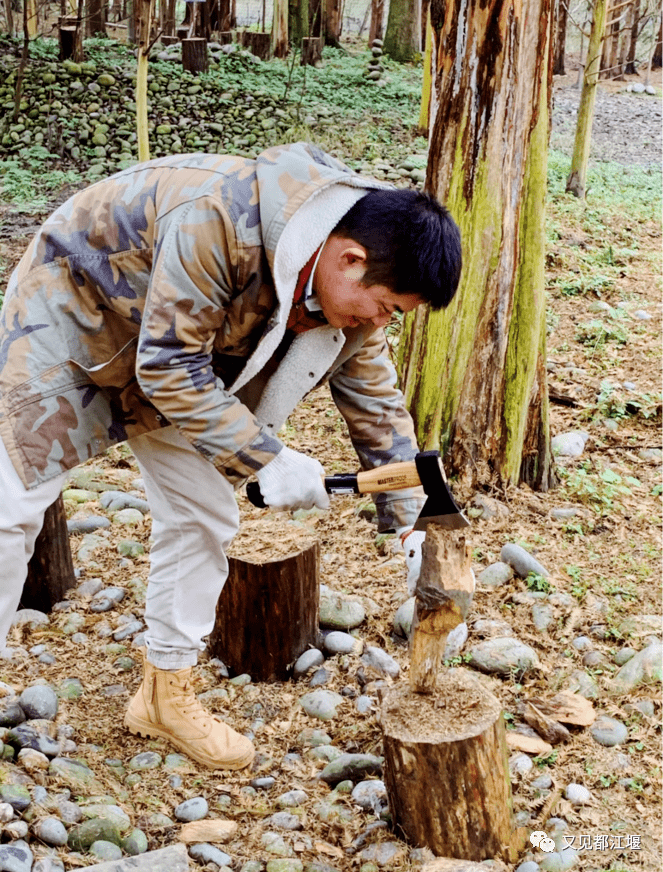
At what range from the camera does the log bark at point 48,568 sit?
354 cm

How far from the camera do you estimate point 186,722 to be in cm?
285

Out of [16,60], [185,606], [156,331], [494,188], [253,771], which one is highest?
[16,60]

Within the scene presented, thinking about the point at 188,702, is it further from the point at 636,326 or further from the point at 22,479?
the point at 636,326

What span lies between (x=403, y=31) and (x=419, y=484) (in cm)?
1646

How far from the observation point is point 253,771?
2.90 metres

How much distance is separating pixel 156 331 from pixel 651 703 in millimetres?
2238

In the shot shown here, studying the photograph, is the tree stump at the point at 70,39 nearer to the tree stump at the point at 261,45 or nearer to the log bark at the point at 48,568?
the tree stump at the point at 261,45

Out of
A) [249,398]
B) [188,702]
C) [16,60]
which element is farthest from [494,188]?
[16,60]

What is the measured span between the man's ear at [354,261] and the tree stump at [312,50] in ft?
48.0

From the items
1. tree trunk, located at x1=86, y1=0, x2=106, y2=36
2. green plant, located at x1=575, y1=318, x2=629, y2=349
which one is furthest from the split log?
tree trunk, located at x1=86, y1=0, x2=106, y2=36

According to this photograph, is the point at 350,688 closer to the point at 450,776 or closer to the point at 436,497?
the point at 450,776

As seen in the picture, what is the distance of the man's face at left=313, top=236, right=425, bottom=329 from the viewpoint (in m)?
2.21

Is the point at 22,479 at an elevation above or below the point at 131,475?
above

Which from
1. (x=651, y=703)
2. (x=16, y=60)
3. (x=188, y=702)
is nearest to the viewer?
(x=188, y=702)
